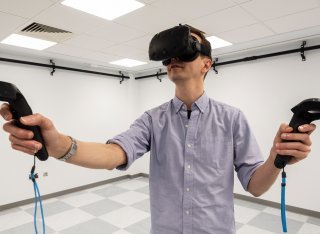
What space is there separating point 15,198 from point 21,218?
60 cm

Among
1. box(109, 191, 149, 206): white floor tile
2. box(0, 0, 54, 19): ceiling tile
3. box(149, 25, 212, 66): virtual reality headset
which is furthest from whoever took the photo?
box(109, 191, 149, 206): white floor tile

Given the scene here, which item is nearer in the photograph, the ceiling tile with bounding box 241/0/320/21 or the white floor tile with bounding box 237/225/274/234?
the ceiling tile with bounding box 241/0/320/21

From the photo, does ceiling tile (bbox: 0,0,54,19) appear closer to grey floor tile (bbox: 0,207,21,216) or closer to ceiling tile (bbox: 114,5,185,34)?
ceiling tile (bbox: 114,5,185,34)

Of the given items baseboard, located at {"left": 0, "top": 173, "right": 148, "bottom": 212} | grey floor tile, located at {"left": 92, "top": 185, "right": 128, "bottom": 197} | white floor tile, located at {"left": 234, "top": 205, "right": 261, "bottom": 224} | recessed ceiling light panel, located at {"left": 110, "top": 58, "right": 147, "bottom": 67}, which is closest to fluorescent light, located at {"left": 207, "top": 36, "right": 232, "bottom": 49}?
recessed ceiling light panel, located at {"left": 110, "top": 58, "right": 147, "bottom": 67}

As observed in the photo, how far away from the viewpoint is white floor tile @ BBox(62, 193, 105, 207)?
13.4 feet

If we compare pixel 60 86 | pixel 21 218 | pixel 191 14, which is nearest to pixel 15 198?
pixel 21 218

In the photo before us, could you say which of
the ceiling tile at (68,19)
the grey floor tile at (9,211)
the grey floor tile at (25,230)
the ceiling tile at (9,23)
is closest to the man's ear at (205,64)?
the ceiling tile at (68,19)

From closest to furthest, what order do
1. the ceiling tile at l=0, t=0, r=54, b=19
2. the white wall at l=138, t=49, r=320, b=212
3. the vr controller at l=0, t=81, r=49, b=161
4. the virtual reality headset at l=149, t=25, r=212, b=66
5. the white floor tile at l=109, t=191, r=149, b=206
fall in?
the vr controller at l=0, t=81, r=49, b=161 < the virtual reality headset at l=149, t=25, r=212, b=66 < the ceiling tile at l=0, t=0, r=54, b=19 < the white wall at l=138, t=49, r=320, b=212 < the white floor tile at l=109, t=191, r=149, b=206

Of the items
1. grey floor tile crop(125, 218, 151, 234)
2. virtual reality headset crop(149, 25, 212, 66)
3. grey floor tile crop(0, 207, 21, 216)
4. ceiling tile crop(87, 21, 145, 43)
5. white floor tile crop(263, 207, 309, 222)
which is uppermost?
ceiling tile crop(87, 21, 145, 43)

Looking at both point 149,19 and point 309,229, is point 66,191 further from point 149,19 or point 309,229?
point 309,229

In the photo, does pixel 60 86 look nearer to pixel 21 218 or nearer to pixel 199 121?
pixel 21 218

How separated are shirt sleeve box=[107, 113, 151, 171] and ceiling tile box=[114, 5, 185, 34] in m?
1.61

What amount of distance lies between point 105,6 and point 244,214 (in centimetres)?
325

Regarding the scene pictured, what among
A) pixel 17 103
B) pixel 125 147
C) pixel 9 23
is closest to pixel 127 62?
pixel 9 23
